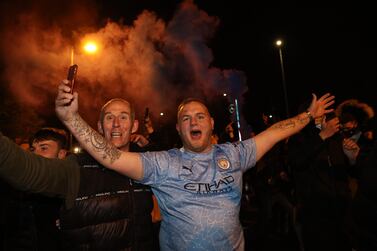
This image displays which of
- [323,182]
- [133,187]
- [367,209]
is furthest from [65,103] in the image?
[323,182]

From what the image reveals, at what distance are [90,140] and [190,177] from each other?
101 centimetres

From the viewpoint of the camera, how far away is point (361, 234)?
2.88m

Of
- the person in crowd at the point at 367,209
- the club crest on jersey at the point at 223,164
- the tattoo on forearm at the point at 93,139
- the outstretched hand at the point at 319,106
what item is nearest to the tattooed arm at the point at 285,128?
the outstretched hand at the point at 319,106

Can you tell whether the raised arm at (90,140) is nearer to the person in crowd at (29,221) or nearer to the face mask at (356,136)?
the person in crowd at (29,221)

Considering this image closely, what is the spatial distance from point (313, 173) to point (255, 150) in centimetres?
159

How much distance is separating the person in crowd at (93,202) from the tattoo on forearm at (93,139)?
0.38 metres

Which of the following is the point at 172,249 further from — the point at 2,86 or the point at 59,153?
the point at 2,86

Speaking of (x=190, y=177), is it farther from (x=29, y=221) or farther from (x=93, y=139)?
(x=29, y=221)

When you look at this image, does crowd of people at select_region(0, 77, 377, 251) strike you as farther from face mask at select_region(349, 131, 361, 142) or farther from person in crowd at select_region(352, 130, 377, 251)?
face mask at select_region(349, 131, 361, 142)

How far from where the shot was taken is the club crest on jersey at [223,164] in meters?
2.99

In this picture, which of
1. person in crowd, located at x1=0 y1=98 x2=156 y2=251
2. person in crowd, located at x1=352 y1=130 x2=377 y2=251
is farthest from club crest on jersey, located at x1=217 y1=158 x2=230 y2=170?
person in crowd, located at x1=352 y1=130 x2=377 y2=251

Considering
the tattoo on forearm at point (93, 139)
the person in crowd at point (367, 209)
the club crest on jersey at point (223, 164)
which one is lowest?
the person in crowd at point (367, 209)

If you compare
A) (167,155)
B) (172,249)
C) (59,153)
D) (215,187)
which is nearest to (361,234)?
(215,187)

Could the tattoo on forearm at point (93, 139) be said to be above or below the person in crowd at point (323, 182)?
above
